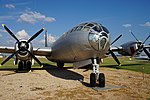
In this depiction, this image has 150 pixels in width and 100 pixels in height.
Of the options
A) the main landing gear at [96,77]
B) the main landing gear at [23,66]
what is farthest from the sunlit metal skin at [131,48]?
the main landing gear at [23,66]

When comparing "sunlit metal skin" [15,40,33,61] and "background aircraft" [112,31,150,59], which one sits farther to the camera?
"background aircraft" [112,31,150,59]

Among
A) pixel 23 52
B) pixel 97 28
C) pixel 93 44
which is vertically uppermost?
pixel 97 28

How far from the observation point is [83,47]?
10727 millimetres

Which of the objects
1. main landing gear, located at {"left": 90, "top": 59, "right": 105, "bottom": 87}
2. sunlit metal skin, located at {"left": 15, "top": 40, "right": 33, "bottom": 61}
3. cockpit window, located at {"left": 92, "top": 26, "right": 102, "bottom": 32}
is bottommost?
main landing gear, located at {"left": 90, "top": 59, "right": 105, "bottom": 87}

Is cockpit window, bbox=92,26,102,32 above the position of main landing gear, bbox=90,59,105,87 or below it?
above

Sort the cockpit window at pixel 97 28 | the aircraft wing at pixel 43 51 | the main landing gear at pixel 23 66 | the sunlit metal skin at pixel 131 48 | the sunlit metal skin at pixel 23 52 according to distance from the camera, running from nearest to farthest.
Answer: the cockpit window at pixel 97 28, the sunlit metal skin at pixel 23 52, the main landing gear at pixel 23 66, the aircraft wing at pixel 43 51, the sunlit metal skin at pixel 131 48

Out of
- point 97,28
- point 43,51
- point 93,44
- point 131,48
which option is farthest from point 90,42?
point 131,48

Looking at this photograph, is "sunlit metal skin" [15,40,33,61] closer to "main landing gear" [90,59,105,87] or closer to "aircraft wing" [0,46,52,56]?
"aircraft wing" [0,46,52,56]

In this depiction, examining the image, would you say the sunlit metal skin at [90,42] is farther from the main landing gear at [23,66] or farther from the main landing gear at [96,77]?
the main landing gear at [23,66]

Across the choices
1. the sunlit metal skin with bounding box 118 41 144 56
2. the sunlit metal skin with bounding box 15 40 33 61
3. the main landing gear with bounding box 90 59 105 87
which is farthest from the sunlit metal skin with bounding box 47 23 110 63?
the sunlit metal skin with bounding box 118 41 144 56

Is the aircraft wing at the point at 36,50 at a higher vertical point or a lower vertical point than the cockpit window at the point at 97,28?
lower

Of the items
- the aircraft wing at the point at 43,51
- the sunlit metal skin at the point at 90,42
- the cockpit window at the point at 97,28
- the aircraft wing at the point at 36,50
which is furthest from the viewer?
the aircraft wing at the point at 43,51

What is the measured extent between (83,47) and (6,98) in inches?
214

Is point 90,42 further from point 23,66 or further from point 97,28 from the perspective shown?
point 23,66
